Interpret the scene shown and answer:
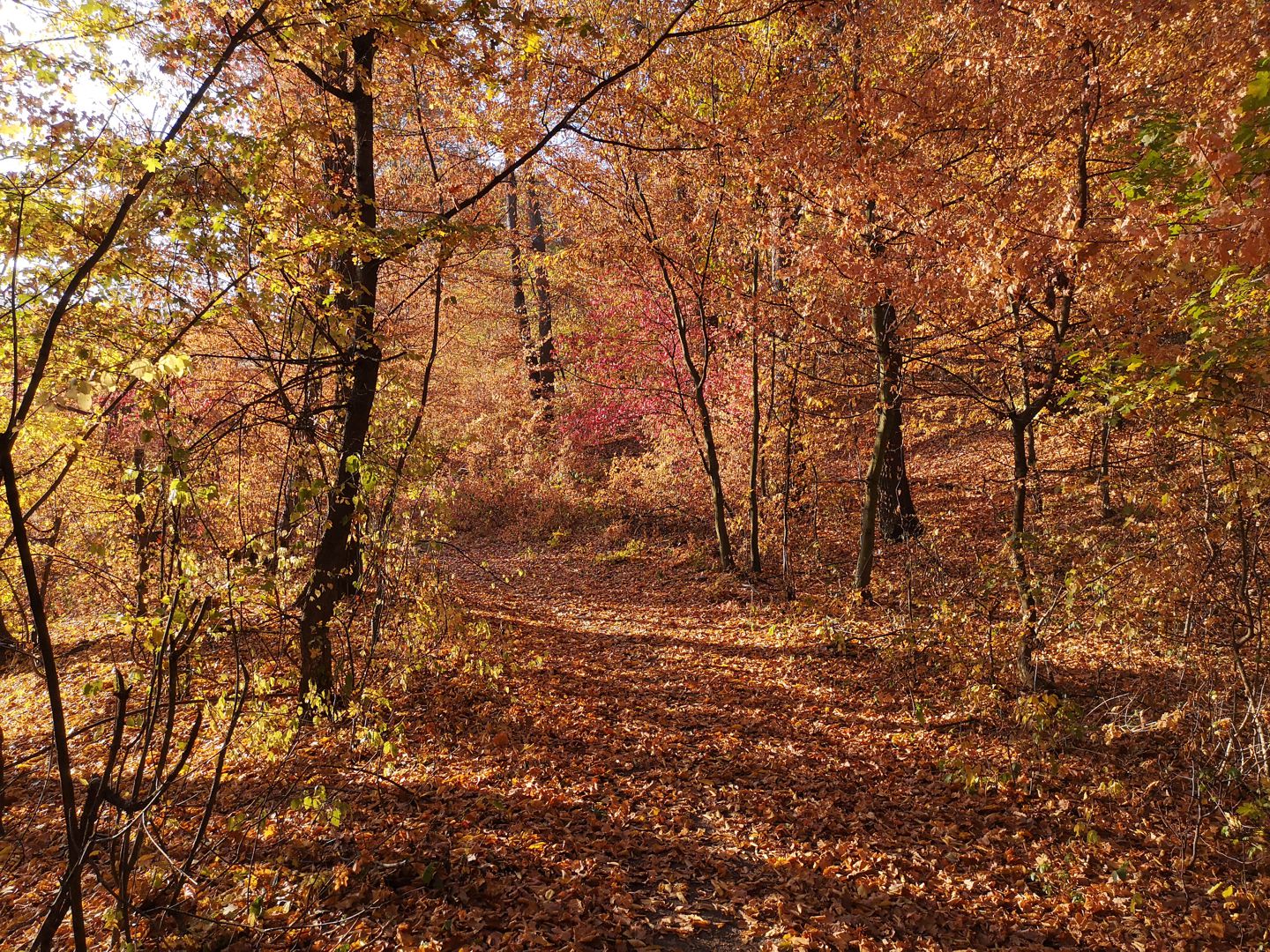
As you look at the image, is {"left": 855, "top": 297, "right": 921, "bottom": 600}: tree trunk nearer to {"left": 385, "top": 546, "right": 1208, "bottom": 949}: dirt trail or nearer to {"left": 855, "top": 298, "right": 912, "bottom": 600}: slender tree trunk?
{"left": 855, "top": 298, "right": 912, "bottom": 600}: slender tree trunk

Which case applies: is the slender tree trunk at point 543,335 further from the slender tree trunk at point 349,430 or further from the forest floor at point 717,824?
the forest floor at point 717,824

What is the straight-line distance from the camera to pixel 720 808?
17.9 feet

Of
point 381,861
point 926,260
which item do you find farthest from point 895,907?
point 926,260

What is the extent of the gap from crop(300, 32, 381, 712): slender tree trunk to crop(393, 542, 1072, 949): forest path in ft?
4.87

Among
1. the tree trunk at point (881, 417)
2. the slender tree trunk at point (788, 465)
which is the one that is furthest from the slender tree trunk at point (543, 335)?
the tree trunk at point (881, 417)

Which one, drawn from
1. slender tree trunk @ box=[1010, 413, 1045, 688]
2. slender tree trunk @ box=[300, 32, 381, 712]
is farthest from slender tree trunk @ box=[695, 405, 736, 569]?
slender tree trunk @ box=[300, 32, 381, 712]

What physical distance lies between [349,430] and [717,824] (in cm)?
485

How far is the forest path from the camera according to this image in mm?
4156

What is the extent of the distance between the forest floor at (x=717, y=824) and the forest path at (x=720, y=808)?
2cm

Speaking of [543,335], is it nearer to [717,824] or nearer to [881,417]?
[881,417]

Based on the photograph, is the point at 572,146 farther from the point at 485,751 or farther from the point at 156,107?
the point at 485,751

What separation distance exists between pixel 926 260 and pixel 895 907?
236 inches

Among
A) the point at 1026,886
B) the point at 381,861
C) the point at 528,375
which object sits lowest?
the point at 1026,886

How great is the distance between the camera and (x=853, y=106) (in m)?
6.81
